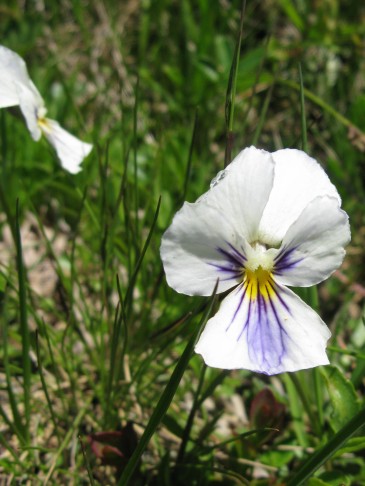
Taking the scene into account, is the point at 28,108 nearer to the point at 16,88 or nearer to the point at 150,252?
the point at 16,88

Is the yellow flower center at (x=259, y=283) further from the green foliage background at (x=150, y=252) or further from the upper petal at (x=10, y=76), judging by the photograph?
the upper petal at (x=10, y=76)

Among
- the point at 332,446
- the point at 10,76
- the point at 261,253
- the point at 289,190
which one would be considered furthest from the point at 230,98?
the point at 332,446

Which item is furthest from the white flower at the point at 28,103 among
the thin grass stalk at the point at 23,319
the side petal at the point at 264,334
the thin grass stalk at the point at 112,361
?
the side petal at the point at 264,334

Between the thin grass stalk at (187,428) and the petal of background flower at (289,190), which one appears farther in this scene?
the thin grass stalk at (187,428)

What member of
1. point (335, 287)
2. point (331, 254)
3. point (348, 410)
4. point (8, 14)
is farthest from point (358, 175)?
point (8, 14)

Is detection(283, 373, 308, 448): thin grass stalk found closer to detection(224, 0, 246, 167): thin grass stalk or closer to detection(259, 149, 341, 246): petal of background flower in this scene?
detection(259, 149, 341, 246): petal of background flower

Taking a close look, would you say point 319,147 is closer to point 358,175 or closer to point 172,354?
point 358,175

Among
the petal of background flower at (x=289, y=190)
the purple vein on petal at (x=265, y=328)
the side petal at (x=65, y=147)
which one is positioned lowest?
the purple vein on petal at (x=265, y=328)

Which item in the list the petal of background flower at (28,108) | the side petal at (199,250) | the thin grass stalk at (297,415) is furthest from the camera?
the thin grass stalk at (297,415)

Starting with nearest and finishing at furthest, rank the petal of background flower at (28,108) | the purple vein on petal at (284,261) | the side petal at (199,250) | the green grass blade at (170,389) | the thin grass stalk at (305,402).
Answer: the green grass blade at (170,389), the side petal at (199,250), the purple vein on petal at (284,261), the petal of background flower at (28,108), the thin grass stalk at (305,402)
